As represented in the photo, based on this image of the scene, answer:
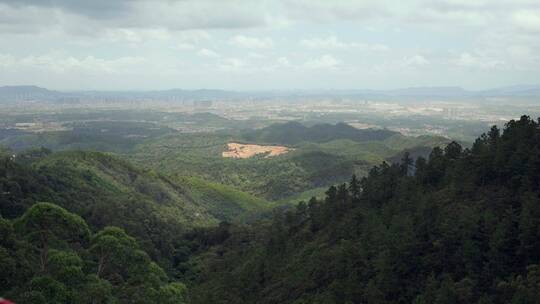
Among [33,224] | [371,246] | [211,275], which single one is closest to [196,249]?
[211,275]

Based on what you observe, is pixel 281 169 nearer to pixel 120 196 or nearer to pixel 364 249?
pixel 120 196

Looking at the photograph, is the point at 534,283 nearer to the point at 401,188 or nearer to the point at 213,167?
the point at 401,188

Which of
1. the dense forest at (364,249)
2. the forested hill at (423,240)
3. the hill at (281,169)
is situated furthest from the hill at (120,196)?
the forested hill at (423,240)

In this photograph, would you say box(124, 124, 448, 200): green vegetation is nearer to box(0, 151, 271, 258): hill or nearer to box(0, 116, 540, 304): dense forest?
box(0, 151, 271, 258): hill

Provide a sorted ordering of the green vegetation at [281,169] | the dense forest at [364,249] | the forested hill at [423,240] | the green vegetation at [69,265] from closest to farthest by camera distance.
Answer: the forested hill at [423,240]
the dense forest at [364,249]
the green vegetation at [69,265]
the green vegetation at [281,169]

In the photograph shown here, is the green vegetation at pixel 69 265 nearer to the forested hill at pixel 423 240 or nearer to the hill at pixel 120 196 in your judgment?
the forested hill at pixel 423 240

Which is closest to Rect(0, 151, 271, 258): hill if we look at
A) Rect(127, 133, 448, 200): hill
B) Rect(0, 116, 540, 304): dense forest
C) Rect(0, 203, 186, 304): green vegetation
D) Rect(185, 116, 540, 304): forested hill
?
Rect(0, 116, 540, 304): dense forest

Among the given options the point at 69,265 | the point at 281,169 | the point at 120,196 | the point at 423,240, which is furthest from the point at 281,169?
the point at 69,265
